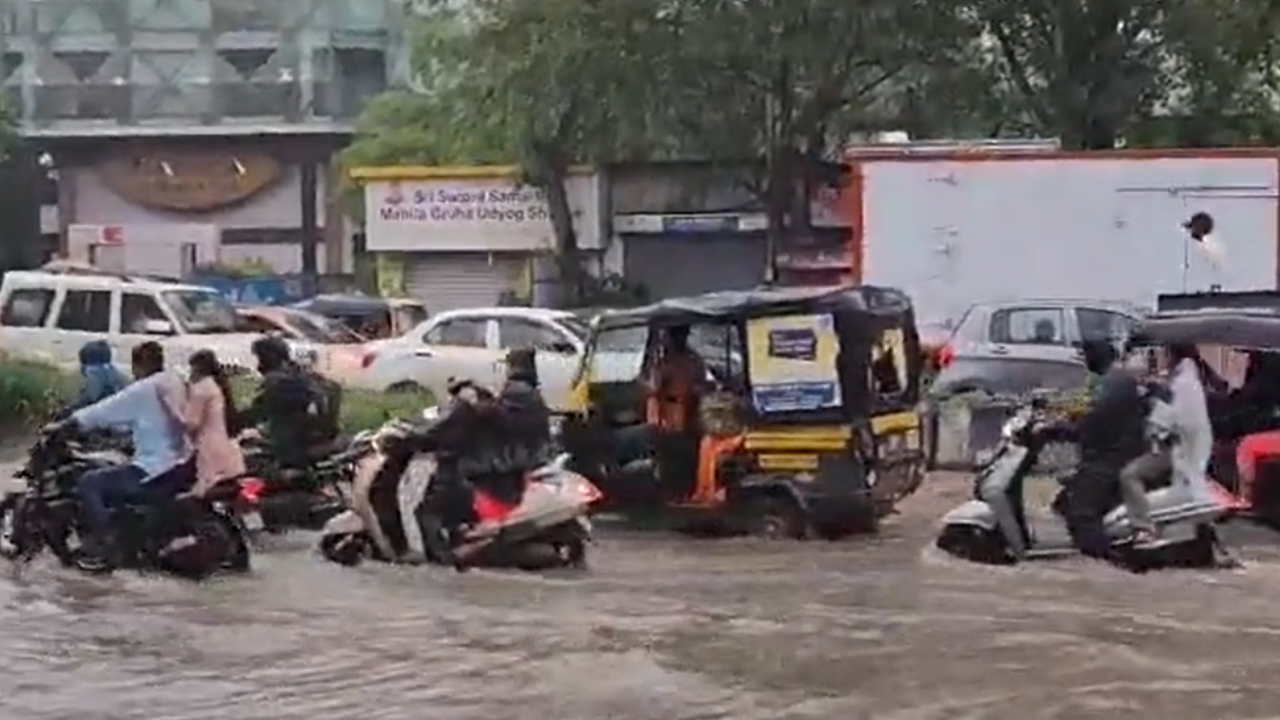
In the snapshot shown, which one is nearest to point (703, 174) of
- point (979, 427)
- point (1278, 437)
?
point (979, 427)

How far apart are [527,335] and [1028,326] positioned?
5.22 meters

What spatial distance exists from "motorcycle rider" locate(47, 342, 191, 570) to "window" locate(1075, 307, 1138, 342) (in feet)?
35.6

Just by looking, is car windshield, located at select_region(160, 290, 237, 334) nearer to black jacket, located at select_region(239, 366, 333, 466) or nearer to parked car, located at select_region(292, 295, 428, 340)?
parked car, located at select_region(292, 295, 428, 340)

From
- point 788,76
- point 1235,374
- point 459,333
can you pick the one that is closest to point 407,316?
point 788,76

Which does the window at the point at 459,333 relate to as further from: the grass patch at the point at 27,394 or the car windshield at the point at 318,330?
the grass patch at the point at 27,394

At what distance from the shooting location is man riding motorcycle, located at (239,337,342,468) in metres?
17.4

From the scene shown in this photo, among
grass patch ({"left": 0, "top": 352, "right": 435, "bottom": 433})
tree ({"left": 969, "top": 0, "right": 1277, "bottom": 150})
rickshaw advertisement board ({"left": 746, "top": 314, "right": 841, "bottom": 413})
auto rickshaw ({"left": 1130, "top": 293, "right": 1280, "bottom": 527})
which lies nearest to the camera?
auto rickshaw ({"left": 1130, "top": 293, "right": 1280, "bottom": 527})

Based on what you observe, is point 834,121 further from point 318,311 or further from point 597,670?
point 597,670

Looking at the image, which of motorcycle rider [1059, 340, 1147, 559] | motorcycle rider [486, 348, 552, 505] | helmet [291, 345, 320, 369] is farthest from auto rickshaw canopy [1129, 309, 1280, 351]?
helmet [291, 345, 320, 369]

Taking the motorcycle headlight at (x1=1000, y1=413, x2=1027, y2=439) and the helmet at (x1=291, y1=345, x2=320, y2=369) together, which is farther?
the helmet at (x1=291, y1=345, x2=320, y2=369)

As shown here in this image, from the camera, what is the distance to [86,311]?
89.1 ft

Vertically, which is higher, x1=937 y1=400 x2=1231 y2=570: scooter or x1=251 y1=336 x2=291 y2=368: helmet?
x1=251 y1=336 x2=291 y2=368: helmet

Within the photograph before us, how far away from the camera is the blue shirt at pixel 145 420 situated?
49.8 feet

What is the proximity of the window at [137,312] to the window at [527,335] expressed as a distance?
3.37m
